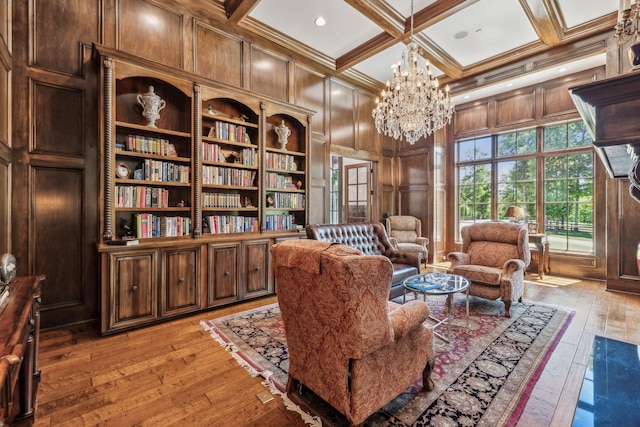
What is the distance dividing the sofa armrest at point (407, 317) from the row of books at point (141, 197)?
9.40ft

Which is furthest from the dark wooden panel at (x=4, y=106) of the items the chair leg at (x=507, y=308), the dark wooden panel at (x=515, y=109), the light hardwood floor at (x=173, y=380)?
the dark wooden panel at (x=515, y=109)

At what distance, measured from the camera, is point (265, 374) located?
6.89 feet

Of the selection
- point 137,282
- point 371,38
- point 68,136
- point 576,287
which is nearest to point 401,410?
point 137,282

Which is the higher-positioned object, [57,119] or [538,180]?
[57,119]

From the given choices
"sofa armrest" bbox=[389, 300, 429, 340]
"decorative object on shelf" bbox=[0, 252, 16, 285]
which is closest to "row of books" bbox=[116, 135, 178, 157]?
"decorative object on shelf" bbox=[0, 252, 16, 285]

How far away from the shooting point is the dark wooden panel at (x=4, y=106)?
2363mm

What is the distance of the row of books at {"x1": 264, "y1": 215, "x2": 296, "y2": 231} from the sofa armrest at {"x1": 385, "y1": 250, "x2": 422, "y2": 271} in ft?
5.14

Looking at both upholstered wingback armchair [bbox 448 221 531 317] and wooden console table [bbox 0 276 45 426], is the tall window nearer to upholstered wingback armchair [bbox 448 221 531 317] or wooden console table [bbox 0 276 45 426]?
upholstered wingback armchair [bbox 448 221 531 317]

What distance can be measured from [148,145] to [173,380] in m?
2.43

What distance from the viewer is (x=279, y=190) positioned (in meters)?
4.27

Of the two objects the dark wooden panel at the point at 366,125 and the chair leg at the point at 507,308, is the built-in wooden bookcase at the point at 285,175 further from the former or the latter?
the chair leg at the point at 507,308

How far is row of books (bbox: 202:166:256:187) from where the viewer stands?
355cm

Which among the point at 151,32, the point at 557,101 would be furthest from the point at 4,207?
the point at 557,101

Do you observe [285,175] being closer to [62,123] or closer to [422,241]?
[62,123]
